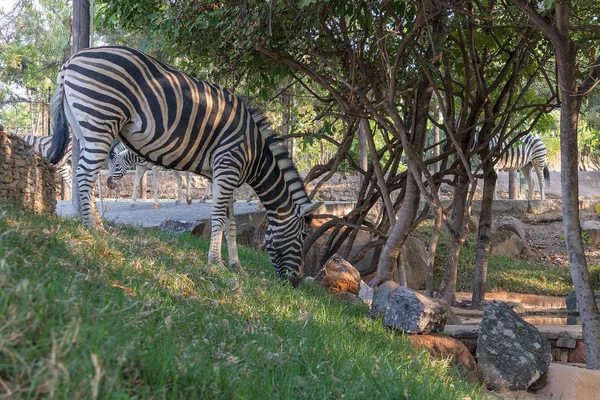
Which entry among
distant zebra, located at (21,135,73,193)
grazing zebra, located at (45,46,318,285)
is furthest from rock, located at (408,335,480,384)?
distant zebra, located at (21,135,73,193)

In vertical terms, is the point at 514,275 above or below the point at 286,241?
below

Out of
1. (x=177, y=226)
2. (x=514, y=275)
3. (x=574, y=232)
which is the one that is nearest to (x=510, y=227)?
(x=514, y=275)

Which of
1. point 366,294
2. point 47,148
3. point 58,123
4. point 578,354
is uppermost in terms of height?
point 47,148

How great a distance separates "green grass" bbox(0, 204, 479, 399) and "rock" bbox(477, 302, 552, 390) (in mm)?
987

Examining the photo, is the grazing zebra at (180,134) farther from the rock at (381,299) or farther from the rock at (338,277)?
the rock at (381,299)

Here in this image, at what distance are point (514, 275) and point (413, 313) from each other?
9.54 m

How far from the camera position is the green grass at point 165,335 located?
8.57 feet

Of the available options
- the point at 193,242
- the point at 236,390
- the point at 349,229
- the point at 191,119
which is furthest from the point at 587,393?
the point at 349,229

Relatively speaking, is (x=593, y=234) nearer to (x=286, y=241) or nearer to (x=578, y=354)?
(x=578, y=354)

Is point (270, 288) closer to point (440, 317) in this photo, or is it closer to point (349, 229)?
point (440, 317)

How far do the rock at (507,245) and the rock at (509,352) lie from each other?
10932mm

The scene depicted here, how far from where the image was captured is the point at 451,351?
23.6 feet

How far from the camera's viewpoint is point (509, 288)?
50.6 ft

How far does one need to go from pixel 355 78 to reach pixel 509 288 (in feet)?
23.8
